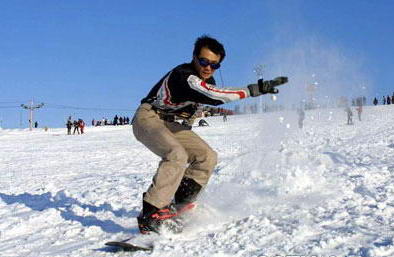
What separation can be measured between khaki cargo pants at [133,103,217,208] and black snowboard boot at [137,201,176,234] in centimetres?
5

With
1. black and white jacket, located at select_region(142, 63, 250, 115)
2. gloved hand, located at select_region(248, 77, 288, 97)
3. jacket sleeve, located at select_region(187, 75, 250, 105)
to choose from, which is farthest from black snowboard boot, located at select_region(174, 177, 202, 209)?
gloved hand, located at select_region(248, 77, 288, 97)

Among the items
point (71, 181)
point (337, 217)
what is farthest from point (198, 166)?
point (71, 181)

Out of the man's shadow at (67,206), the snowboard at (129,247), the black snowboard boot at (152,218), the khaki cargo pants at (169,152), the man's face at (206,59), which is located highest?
the man's face at (206,59)

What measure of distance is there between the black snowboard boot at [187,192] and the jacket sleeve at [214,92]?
1.10 metres

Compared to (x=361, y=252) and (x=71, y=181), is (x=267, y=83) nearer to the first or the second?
(x=361, y=252)

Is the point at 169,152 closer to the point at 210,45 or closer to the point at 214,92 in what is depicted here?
the point at 214,92

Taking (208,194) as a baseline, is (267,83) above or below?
above

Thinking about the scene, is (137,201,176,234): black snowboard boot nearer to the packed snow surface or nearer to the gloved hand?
the packed snow surface

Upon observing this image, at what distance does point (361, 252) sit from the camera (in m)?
3.02

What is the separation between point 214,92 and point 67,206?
3097 mm

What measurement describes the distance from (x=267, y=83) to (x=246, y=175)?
3.69 metres

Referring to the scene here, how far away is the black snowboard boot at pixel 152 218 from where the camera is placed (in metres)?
3.94

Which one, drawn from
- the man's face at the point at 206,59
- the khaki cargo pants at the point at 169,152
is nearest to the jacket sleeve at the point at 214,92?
the man's face at the point at 206,59

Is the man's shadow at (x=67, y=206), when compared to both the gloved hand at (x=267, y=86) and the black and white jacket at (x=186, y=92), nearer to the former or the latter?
the black and white jacket at (x=186, y=92)
